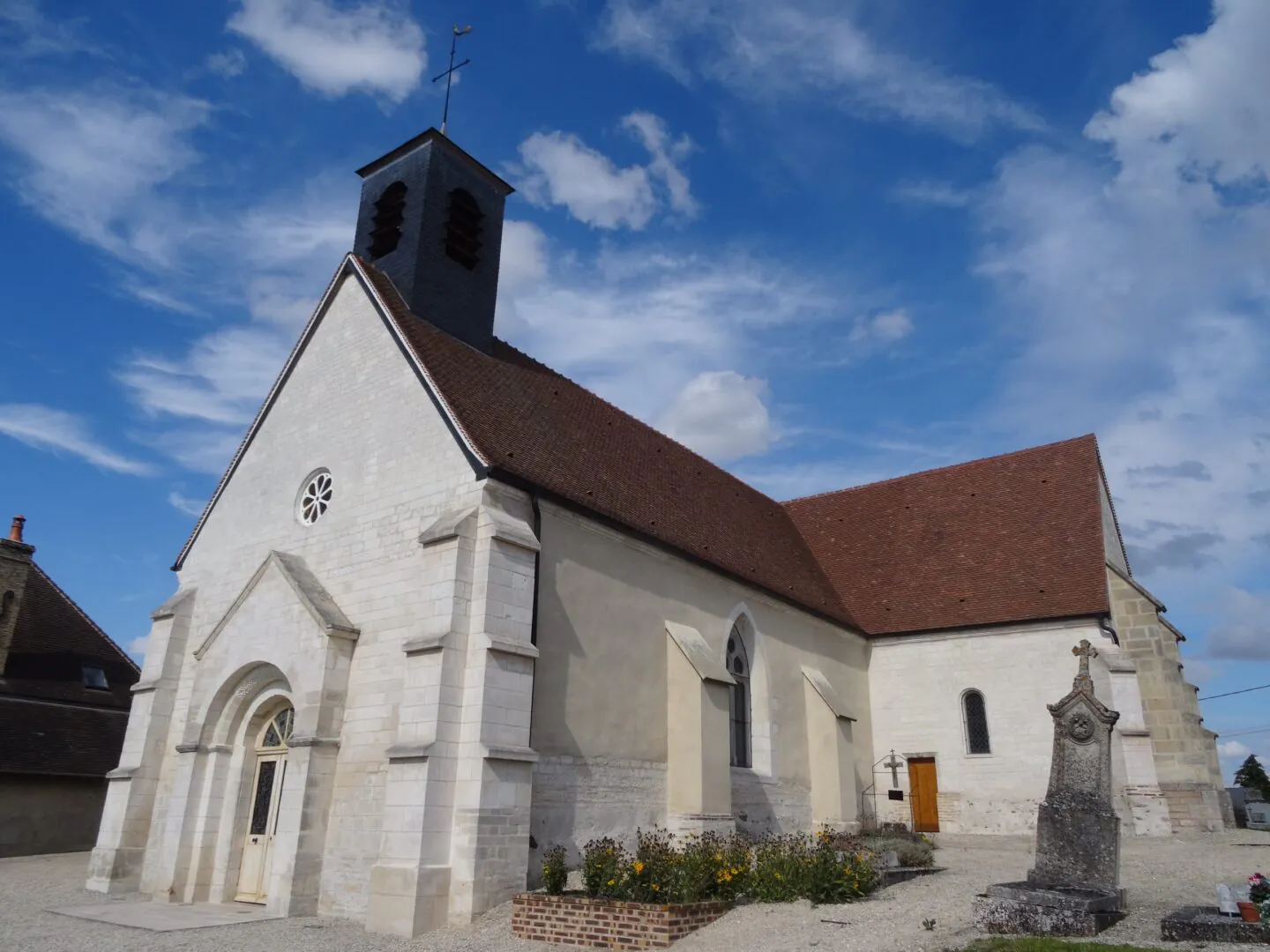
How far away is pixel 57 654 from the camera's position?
21922 millimetres

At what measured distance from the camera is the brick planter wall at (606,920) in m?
8.96

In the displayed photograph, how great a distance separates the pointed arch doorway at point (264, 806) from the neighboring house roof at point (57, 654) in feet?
32.7

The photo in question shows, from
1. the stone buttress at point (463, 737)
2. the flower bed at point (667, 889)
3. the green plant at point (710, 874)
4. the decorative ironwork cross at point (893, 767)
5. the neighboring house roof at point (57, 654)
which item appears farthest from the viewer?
the neighboring house roof at point (57, 654)

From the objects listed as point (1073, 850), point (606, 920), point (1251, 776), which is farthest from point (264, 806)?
point (1251, 776)

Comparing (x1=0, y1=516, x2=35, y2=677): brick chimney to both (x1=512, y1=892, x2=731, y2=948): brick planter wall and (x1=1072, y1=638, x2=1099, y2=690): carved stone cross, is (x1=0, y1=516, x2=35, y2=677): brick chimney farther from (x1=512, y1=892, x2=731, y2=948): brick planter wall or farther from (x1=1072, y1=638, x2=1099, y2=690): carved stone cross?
(x1=1072, y1=638, x2=1099, y2=690): carved stone cross

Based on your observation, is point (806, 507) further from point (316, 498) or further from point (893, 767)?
point (316, 498)

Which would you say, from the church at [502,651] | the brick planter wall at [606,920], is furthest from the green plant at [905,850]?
the brick planter wall at [606,920]

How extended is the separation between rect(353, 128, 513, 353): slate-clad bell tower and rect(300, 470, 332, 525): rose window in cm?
331

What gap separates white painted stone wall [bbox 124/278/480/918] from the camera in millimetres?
11898

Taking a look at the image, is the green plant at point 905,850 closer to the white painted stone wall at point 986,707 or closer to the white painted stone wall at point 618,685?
the white painted stone wall at point 618,685

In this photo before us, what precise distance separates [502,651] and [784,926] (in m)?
4.54

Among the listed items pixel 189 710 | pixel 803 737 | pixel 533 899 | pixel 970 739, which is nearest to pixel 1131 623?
pixel 970 739

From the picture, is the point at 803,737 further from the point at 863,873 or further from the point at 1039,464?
the point at 1039,464

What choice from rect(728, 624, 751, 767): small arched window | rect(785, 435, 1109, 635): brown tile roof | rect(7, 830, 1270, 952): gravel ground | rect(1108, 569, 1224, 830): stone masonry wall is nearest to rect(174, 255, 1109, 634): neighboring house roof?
rect(785, 435, 1109, 635): brown tile roof
